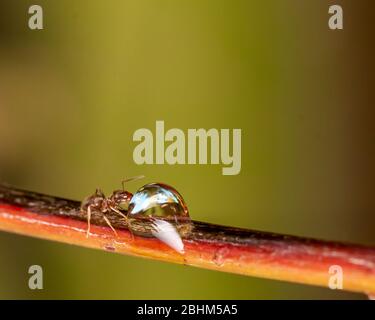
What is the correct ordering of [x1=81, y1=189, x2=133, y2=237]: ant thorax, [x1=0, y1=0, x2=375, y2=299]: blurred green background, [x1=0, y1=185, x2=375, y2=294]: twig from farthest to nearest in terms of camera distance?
[x1=0, y1=0, x2=375, y2=299]: blurred green background
[x1=81, y1=189, x2=133, y2=237]: ant thorax
[x1=0, y1=185, x2=375, y2=294]: twig

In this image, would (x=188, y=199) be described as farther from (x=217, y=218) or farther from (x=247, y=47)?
(x=247, y=47)

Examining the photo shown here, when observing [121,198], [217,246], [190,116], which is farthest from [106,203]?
[190,116]

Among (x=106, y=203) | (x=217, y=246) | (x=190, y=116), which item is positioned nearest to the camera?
(x=217, y=246)

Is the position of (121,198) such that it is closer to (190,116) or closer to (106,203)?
(106,203)

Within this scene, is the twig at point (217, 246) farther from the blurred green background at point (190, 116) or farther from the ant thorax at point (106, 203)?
the blurred green background at point (190, 116)

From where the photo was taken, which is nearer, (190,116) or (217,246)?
(217,246)

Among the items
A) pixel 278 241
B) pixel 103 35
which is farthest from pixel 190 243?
pixel 103 35

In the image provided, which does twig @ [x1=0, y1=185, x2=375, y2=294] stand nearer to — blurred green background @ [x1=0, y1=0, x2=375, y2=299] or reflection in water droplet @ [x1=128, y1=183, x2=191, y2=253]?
reflection in water droplet @ [x1=128, y1=183, x2=191, y2=253]

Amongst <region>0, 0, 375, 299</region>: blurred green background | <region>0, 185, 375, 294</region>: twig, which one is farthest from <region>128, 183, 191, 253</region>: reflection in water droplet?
<region>0, 0, 375, 299</region>: blurred green background
